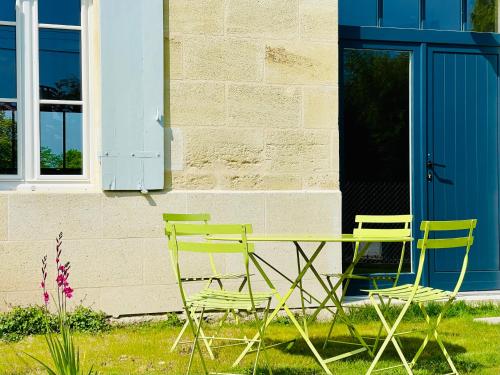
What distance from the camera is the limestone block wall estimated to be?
19.6ft

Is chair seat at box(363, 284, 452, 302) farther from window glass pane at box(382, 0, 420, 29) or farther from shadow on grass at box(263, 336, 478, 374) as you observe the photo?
window glass pane at box(382, 0, 420, 29)

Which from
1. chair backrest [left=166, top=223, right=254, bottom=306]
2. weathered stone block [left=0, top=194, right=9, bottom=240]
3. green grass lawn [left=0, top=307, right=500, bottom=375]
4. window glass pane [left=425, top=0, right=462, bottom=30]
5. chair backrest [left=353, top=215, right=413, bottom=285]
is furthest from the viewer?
window glass pane [left=425, top=0, right=462, bottom=30]

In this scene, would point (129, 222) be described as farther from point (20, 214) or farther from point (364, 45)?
point (364, 45)

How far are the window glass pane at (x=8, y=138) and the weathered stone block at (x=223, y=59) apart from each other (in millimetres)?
1415

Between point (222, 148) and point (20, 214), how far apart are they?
5.49 ft

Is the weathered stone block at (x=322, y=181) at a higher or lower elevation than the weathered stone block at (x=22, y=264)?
higher

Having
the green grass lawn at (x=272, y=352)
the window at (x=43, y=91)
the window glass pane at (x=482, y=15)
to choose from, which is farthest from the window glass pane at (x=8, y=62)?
the window glass pane at (x=482, y=15)

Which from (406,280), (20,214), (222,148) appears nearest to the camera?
(20,214)

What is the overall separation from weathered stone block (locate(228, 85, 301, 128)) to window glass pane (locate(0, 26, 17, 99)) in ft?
5.62

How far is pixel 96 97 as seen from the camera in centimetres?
613

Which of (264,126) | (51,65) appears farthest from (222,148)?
(51,65)

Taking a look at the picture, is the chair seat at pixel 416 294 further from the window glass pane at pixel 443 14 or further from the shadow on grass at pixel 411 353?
the window glass pane at pixel 443 14

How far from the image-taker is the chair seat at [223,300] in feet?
13.9

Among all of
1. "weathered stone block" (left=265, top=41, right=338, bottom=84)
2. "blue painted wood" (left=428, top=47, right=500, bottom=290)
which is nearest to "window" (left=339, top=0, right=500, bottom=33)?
"blue painted wood" (left=428, top=47, right=500, bottom=290)
